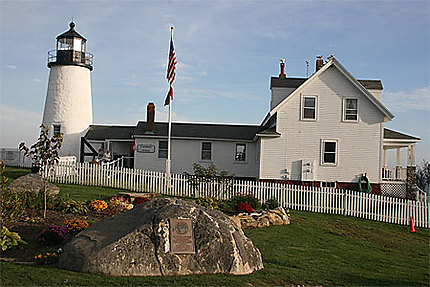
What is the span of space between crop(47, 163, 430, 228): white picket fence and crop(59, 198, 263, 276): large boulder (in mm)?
9134

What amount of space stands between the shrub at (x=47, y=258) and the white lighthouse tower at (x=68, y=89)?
24200 mm

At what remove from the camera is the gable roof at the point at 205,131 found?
28.5 metres

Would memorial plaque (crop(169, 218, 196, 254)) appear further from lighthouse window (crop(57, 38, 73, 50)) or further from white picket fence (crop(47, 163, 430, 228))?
lighthouse window (crop(57, 38, 73, 50))

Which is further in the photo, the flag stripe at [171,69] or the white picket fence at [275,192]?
the flag stripe at [171,69]

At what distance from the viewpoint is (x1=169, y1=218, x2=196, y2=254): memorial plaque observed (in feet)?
27.3

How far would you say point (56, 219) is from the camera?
12.0 m

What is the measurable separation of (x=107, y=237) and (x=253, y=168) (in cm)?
2038

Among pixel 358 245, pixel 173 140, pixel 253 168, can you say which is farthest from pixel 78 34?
pixel 358 245

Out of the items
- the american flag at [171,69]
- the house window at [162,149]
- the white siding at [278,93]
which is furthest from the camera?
the house window at [162,149]

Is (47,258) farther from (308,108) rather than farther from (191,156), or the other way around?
(191,156)

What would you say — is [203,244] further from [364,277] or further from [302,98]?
[302,98]

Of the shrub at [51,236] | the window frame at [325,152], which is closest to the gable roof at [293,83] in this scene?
the window frame at [325,152]

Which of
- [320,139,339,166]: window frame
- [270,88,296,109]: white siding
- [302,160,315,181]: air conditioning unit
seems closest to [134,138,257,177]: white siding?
[270,88,296,109]: white siding

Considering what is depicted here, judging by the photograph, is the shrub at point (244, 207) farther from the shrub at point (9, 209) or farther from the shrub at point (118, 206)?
the shrub at point (9, 209)
